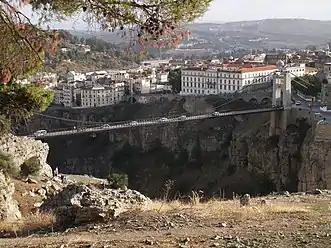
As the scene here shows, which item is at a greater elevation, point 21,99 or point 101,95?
point 21,99

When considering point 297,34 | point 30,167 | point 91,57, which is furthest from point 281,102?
point 297,34

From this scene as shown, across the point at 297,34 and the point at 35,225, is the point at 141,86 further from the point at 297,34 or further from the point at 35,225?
the point at 297,34

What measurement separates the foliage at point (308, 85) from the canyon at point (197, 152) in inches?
160

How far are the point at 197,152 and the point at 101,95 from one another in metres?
12.5

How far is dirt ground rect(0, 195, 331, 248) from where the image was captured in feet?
15.6

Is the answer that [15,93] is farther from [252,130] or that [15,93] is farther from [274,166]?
[252,130]

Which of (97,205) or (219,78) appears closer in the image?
(97,205)

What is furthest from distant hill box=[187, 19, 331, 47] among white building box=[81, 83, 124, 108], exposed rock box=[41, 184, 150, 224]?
exposed rock box=[41, 184, 150, 224]

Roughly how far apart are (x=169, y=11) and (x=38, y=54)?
1379mm

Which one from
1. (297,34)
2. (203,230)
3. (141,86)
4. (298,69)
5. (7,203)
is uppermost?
(203,230)

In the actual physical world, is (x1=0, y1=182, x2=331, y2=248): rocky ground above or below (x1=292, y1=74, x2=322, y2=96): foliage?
above

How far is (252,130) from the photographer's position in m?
35.9

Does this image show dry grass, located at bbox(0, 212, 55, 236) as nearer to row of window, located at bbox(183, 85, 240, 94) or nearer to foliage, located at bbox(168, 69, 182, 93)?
row of window, located at bbox(183, 85, 240, 94)

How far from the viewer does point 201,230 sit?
17.1ft
